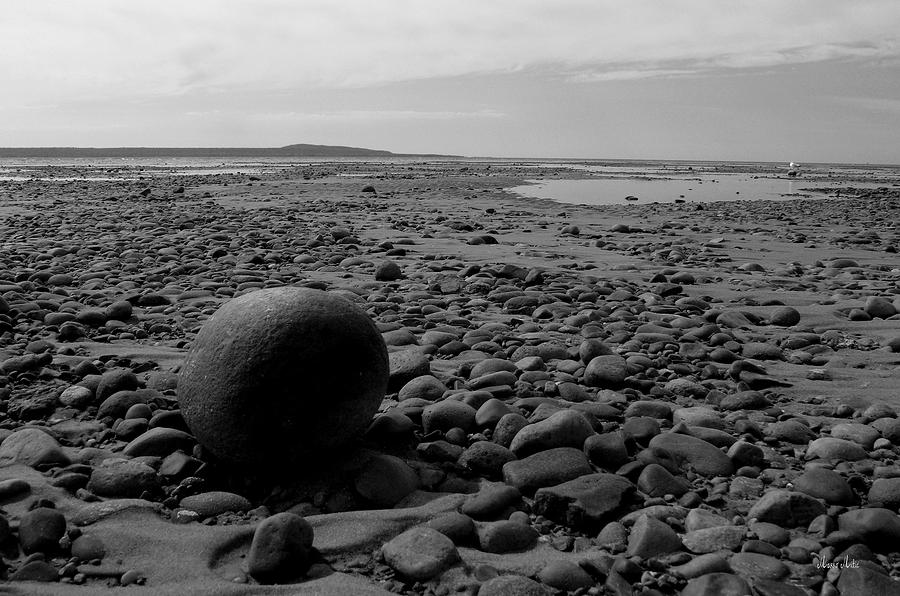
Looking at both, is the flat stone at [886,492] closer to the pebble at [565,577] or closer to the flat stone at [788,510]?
the flat stone at [788,510]

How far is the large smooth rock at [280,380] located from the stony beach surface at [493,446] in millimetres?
41

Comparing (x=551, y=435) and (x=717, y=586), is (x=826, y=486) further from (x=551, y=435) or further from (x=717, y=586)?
(x=551, y=435)

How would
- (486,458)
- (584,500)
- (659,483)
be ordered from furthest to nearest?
(486,458)
(659,483)
(584,500)

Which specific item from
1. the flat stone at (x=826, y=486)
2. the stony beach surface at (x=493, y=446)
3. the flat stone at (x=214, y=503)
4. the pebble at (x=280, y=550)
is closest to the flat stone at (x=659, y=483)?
the stony beach surface at (x=493, y=446)

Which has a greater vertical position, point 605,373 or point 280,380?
point 280,380

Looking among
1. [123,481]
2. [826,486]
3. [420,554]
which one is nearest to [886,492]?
[826,486]

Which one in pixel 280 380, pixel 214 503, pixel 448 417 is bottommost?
pixel 214 503

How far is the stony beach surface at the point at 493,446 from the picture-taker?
2.16 m

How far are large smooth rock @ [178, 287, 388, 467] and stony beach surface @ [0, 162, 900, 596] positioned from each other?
41 millimetres

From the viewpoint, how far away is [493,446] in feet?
9.52

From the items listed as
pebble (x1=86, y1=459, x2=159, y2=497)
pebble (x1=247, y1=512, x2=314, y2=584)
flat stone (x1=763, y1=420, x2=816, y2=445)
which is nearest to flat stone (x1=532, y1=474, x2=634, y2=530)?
pebble (x1=247, y1=512, x2=314, y2=584)

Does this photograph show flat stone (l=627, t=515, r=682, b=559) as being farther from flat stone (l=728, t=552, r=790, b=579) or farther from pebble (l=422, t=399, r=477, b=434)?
pebble (l=422, t=399, r=477, b=434)

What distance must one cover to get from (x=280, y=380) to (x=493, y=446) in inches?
34.7

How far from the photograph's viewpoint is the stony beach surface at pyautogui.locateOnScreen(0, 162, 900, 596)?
85.1 inches
